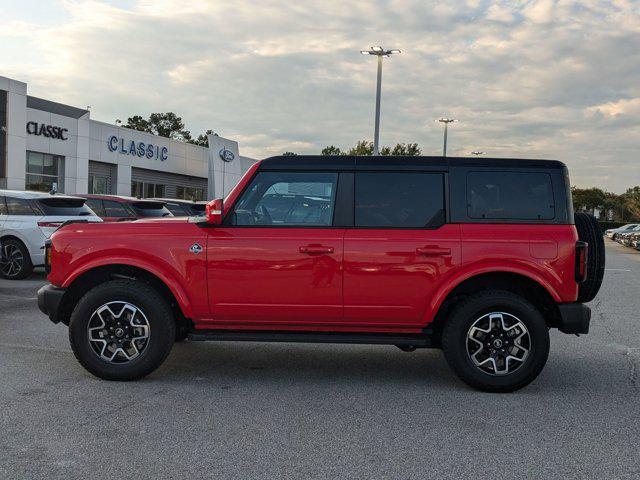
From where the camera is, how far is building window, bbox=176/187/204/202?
4331 centimetres

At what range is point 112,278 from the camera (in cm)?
573

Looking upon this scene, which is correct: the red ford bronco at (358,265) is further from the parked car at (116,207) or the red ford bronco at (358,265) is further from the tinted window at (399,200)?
the parked car at (116,207)

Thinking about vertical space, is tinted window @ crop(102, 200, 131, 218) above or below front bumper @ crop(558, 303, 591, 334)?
above

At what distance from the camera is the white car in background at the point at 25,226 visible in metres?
11.9

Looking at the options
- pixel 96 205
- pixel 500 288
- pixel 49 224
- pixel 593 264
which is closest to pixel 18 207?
pixel 49 224

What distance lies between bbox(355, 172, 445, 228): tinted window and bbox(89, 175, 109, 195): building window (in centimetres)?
3042

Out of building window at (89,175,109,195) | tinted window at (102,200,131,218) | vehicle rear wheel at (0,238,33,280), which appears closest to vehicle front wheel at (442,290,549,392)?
vehicle rear wheel at (0,238,33,280)

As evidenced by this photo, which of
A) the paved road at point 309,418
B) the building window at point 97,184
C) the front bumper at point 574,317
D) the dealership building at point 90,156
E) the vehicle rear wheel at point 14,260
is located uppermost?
the dealership building at point 90,156

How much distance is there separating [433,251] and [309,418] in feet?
5.32

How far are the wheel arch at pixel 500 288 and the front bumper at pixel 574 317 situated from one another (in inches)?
3.1

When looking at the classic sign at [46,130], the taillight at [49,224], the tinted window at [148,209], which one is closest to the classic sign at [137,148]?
the classic sign at [46,130]

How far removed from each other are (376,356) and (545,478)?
3032 millimetres

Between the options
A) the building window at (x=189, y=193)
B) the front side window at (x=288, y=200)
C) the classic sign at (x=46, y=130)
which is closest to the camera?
the front side window at (x=288, y=200)

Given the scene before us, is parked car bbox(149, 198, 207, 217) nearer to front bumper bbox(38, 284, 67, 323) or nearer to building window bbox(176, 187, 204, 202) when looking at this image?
front bumper bbox(38, 284, 67, 323)
